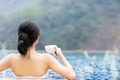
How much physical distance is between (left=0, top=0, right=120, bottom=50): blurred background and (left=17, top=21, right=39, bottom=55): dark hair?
17352 mm

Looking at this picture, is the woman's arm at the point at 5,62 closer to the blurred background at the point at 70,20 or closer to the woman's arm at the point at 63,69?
the woman's arm at the point at 63,69

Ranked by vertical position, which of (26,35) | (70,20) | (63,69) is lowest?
(63,69)

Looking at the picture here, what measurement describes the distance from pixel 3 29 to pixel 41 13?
7.60ft

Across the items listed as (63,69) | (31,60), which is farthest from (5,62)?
(63,69)

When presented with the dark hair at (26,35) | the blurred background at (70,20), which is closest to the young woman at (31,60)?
the dark hair at (26,35)

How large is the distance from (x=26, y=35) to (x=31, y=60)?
112mm

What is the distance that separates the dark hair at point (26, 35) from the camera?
5.30ft

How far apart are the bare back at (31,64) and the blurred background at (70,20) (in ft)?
56.8

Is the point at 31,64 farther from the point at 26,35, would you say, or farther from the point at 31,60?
the point at 26,35

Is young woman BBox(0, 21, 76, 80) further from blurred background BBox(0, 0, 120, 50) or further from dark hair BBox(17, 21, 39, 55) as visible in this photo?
blurred background BBox(0, 0, 120, 50)

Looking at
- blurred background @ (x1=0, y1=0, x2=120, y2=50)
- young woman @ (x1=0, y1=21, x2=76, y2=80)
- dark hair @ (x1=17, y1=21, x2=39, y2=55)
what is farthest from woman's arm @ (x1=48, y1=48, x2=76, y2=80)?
blurred background @ (x1=0, y1=0, x2=120, y2=50)

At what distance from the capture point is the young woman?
5.30ft

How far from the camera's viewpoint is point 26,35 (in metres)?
1.62

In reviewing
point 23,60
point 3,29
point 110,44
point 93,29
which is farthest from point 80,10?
point 23,60
